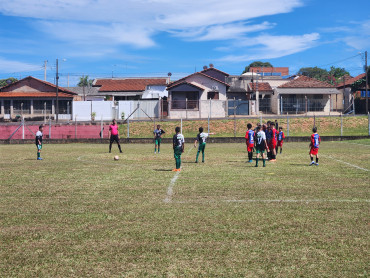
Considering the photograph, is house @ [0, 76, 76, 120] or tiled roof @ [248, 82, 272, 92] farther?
tiled roof @ [248, 82, 272, 92]

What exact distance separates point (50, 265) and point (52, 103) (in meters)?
60.4

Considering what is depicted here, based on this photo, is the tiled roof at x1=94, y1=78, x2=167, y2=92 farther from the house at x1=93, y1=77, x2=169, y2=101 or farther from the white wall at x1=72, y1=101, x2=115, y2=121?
the white wall at x1=72, y1=101, x2=115, y2=121

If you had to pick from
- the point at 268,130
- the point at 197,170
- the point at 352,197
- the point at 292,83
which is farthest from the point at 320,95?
the point at 352,197

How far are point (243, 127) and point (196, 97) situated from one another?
16287mm

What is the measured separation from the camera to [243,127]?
4400 cm

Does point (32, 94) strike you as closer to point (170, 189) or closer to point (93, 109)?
point (93, 109)

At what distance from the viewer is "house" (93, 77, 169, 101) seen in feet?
224

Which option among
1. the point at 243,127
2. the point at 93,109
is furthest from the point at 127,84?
the point at 243,127

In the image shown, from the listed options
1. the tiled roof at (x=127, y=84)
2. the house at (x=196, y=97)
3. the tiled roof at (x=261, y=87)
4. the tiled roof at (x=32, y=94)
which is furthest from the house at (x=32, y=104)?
the tiled roof at (x=261, y=87)

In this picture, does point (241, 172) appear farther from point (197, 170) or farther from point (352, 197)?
point (352, 197)

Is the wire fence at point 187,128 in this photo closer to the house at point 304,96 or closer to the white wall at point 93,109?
the white wall at point 93,109

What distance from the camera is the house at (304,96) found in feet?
187

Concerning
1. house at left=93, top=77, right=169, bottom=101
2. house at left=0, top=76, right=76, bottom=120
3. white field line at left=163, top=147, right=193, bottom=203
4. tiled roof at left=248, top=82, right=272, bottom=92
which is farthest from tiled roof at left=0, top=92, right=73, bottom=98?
white field line at left=163, top=147, right=193, bottom=203

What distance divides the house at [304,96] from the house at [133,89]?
17746 millimetres
